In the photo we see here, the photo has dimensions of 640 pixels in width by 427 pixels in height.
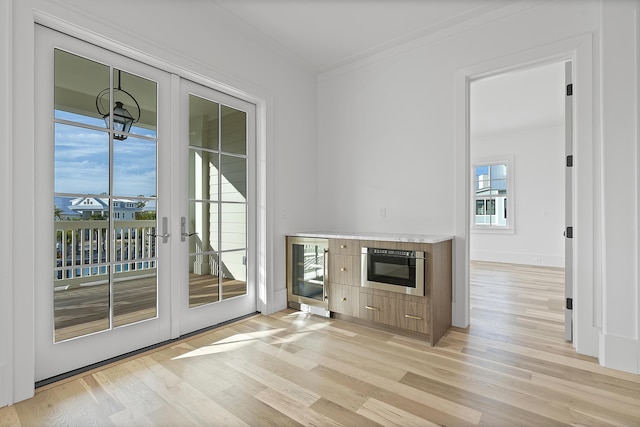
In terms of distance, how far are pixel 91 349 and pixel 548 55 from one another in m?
4.10

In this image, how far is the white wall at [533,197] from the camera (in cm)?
641

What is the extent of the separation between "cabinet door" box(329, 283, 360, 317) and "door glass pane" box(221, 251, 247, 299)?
91cm

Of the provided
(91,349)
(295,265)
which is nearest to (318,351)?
(295,265)

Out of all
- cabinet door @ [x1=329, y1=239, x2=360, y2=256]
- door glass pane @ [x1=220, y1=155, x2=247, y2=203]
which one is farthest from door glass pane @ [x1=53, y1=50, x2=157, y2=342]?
cabinet door @ [x1=329, y1=239, x2=360, y2=256]

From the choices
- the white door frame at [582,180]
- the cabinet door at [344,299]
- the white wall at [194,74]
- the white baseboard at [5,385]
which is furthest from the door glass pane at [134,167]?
the white door frame at [582,180]

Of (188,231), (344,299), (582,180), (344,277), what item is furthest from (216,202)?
(582,180)

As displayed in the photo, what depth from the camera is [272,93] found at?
3.44 meters

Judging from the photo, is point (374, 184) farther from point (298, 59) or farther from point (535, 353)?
point (535, 353)

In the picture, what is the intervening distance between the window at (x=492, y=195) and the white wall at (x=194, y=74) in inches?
203

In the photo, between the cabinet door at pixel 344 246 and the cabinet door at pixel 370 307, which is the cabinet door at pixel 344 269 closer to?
the cabinet door at pixel 344 246

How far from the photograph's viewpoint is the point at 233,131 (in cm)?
319

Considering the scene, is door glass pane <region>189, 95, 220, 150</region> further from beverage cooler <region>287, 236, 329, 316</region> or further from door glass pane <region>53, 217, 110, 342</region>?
beverage cooler <region>287, 236, 329, 316</region>

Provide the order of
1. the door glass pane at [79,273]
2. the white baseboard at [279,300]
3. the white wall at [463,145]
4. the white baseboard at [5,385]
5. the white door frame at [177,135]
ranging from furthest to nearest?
the white baseboard at [279,300], the white wall at [463,145], the door glass pane at [79,273], the white door frame at [177,135], the white baseboard at [5,385]

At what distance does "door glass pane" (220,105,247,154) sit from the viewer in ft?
10.2
